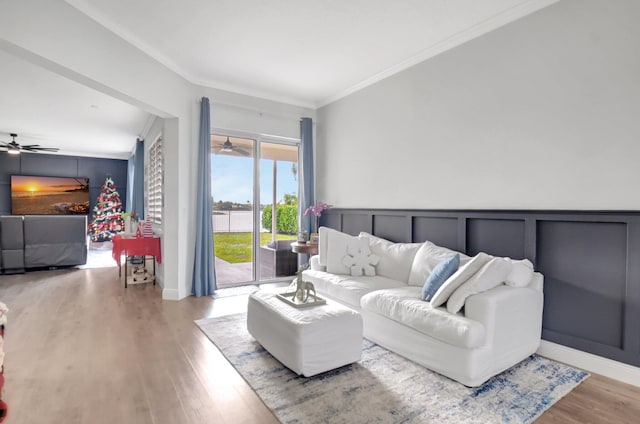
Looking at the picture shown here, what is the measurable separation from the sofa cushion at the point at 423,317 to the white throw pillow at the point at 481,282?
0.09 m

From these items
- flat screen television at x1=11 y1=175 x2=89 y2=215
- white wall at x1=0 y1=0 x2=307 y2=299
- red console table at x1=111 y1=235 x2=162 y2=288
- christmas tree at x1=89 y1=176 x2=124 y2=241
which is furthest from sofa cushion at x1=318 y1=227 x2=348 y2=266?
flat screen television at x1=11 y1=175 x2=89 y2=215

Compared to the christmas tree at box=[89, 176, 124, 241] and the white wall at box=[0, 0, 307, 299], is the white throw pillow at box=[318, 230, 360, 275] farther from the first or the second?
the christmas tree at box=[89, 176, 124, 241]

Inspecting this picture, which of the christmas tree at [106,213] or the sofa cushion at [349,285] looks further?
the christmas tree at [106,213]

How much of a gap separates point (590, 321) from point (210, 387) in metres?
2.85

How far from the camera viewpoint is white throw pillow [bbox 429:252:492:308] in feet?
8.40

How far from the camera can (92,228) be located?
9836 millimetres

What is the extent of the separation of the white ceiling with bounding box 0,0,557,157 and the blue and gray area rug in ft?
9.69

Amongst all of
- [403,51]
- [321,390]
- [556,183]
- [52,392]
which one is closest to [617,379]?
[556,183]

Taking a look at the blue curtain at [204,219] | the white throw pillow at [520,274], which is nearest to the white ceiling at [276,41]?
the blue curtain at [204,219]

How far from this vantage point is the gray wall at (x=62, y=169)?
355 inches

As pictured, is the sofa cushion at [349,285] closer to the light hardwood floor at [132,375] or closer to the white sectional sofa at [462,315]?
the white sectional sofa at [462,315]

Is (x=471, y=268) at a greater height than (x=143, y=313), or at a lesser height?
greater

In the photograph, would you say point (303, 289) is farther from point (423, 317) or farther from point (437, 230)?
point (437, 230)

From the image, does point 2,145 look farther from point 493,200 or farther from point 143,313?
point 493,200
